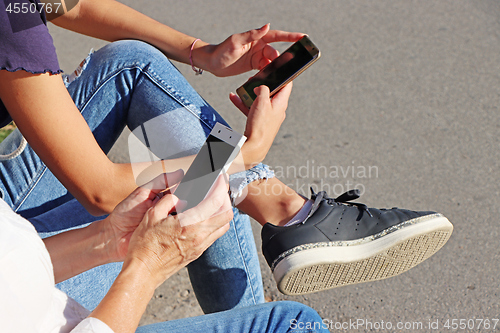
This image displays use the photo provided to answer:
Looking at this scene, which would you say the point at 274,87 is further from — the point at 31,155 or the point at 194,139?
the point at 31,155

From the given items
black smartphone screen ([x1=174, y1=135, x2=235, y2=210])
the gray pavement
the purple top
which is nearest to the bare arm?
the purple top

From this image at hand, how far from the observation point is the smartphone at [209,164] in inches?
42.5

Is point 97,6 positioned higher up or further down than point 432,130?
higher up

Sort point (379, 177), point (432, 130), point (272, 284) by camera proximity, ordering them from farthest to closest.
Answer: point (432, 130)
point (379, 177)
point (272, 284)

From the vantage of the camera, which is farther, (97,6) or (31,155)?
(97,6)

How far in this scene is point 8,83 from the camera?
931mm

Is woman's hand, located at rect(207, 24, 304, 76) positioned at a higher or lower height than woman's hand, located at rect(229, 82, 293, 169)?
higher

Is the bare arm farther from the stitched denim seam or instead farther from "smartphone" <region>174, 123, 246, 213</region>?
the stitched denim seam

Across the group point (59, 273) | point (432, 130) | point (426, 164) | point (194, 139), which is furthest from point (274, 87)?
point (432, 130)

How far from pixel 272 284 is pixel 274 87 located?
2.44ft

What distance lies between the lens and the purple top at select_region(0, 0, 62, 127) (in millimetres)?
890

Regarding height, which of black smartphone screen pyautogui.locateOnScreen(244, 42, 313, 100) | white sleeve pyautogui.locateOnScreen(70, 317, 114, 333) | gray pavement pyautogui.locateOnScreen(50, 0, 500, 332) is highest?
black smartphone screen pyautogui.locateOnScreen(244, 42, 313, 100)

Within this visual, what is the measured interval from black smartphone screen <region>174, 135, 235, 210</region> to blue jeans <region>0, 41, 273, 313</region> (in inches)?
2.8

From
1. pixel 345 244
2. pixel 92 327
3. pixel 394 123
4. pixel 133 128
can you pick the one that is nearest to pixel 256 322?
pixel 92 327
